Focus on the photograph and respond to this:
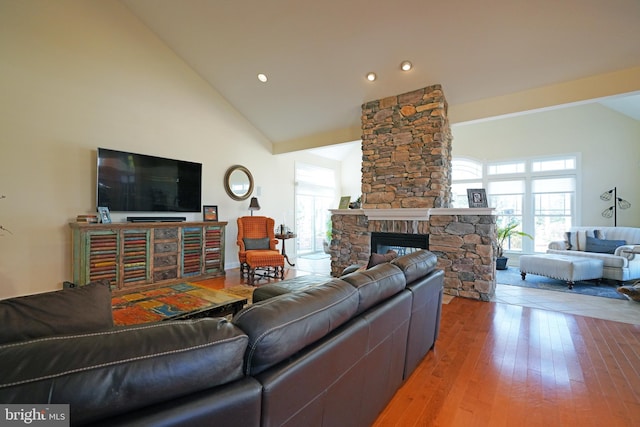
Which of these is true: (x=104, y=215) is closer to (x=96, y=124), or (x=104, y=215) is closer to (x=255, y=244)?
(x=96, y=124)

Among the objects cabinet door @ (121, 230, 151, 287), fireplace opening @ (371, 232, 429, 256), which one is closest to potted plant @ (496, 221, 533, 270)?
fireplace opening @ (371, 232, 429, 256)

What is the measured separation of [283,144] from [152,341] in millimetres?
6161

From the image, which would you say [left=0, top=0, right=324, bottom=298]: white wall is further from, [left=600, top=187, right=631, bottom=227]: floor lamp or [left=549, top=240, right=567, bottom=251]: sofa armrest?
[left=600, top=187, right=631, bottom=227]: floor lamp

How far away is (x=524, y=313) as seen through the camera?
3359 millimetres

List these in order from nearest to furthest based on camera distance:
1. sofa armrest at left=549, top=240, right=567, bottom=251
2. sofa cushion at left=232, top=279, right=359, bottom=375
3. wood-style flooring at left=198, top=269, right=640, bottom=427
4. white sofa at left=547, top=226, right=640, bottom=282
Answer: sofa cushion at left=232, top=279, right=359, bottom=375
wood-style flooring at left=198, top=269, right=640, bottom=427
white sofa at left=547, top=226, right=640, bottom=282
sofa armrest at left=549, top=240, right=567, bottom=251

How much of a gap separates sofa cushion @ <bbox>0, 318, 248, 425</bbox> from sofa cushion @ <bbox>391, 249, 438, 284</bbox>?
4.44 feet

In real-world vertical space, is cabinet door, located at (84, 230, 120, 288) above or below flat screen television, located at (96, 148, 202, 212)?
below

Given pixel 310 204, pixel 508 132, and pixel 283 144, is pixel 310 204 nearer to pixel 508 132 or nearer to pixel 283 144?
pixel 283 144

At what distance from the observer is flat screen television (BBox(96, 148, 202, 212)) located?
13.3 feet

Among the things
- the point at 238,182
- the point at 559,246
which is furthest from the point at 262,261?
the point at 559,246

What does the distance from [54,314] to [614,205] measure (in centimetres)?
829

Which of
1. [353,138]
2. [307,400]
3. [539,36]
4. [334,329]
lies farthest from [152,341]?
[353,138]

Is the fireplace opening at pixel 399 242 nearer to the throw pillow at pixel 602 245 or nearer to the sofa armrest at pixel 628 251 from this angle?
the sofa armrest at pixel 628 251

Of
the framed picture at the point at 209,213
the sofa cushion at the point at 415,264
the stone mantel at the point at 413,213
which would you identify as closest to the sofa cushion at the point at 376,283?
the sofa cushion at the point at 415,264
